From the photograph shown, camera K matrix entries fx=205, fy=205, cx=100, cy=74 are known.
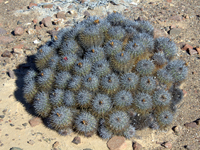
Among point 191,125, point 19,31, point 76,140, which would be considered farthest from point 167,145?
point 19,31

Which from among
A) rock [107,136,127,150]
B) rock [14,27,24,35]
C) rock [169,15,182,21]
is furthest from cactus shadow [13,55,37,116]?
rock [169,15,182,21]

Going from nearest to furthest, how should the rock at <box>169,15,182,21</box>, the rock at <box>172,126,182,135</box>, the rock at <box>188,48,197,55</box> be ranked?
the rock at <box>172,126,182,135</box>
the rock at <box>188,48,197,55</box>
the rock at <box>169,15,182,21</box>

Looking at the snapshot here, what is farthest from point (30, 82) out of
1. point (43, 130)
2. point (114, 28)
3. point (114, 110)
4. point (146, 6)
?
point (146, 6)

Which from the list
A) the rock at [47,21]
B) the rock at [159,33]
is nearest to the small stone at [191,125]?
the rock at [159,33]

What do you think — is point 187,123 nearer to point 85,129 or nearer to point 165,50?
point 165,50

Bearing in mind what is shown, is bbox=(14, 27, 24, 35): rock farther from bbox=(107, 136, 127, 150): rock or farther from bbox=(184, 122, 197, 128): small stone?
bbox=(184, 122, 197, 128): small stone

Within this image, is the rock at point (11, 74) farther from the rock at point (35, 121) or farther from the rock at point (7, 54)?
the rock at point (35, 121)
